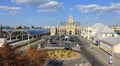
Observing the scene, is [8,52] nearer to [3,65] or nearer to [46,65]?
[3,65]

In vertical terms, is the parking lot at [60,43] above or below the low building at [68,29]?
below

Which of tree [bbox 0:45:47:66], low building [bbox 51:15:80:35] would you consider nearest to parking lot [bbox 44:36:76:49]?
tree [bbox 0:45:47:66]

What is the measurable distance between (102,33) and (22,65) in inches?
2200

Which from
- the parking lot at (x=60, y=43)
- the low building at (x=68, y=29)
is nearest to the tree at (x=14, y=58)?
the parking lot at (x=60, y=43)

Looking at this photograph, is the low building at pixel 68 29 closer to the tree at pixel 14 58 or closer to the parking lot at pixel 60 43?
the parking lot at pixel 60 43

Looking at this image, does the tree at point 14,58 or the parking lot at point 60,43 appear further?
the parking lot at point 60,43

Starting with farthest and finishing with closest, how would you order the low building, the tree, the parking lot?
1. the low building
2. the parking lot
3. the tree

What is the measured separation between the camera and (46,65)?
39.4 m

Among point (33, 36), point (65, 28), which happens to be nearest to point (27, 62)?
point (33, 36)

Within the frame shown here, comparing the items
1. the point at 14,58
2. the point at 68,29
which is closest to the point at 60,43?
the point at 14,58

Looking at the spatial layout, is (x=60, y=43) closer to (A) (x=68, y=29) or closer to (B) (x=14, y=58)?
(B) (x=14, y=58)

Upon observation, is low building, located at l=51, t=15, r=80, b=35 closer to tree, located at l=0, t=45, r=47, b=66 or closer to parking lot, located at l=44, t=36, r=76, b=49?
parking lot, located at l=44, t=36, r=76, b=49

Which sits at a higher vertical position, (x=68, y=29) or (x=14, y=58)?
(x=68, y=29)

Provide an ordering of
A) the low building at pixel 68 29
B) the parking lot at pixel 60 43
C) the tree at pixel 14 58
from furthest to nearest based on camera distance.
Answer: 1. the low building at pixel 68 29
2. the parking lot at pixel 60 43
3. the tree at pixel 14 58
